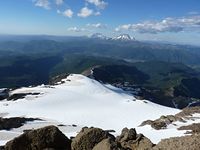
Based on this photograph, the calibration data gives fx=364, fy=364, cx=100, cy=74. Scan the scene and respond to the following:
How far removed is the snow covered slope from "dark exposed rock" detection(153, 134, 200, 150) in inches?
2279

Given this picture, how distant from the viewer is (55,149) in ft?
87.0

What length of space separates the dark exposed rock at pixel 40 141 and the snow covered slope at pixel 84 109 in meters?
50.2

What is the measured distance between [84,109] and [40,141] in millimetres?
80972

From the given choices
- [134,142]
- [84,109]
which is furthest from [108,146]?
[84,109]

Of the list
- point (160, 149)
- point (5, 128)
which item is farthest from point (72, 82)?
point (160, 149)

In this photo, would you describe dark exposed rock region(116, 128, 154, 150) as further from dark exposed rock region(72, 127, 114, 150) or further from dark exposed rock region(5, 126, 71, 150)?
dark exposed rock region(5, 126, 71, 150)

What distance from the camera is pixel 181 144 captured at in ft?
60.3

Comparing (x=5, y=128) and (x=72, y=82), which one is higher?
(x=5, y=128)

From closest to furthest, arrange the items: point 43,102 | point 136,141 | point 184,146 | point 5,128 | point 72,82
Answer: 1. point 184,146
2. point 136,141
3. point 5,128
4. point 43,102
5. point 72,82

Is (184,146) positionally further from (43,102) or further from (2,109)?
(43,102)

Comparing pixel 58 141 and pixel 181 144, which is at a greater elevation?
pixel 181 144

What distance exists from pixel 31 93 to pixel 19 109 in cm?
2861

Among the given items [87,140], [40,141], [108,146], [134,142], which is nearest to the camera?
[108,146]

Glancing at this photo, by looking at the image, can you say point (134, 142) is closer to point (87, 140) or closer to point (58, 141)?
point (87, 140)
